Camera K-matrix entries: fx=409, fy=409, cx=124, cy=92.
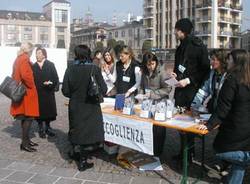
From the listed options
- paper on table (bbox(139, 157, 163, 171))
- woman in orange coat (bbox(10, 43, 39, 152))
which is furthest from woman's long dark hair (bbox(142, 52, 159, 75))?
woman in orange coat (bbox(10, 43, 39, 152))

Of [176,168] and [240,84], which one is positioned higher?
[240,84]

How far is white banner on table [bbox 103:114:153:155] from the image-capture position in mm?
5043

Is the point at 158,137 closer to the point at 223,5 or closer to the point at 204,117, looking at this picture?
the point at 204,117

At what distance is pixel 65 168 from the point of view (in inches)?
224

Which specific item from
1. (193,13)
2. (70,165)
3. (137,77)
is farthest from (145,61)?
(193,13)

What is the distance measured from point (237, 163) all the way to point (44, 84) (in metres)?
4.46

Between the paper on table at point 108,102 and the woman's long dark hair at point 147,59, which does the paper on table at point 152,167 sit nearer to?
the paper on table at point 108,102

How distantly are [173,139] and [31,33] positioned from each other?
126083mm

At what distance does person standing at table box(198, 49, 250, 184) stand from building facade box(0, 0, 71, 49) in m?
120

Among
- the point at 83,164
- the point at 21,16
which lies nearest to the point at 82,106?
the point at 83,164

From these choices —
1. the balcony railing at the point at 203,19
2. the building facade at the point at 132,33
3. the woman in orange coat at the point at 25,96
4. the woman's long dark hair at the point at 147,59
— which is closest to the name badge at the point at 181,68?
the woman's long dark hair at the point at 147,59

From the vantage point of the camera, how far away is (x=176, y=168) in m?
5.70

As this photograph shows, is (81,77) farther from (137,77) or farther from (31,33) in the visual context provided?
(31,33)

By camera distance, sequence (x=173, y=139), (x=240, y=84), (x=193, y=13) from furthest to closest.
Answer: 1. (x=193, y=13)
2. (x=173, y=139)
3. (x=240, y=84)
